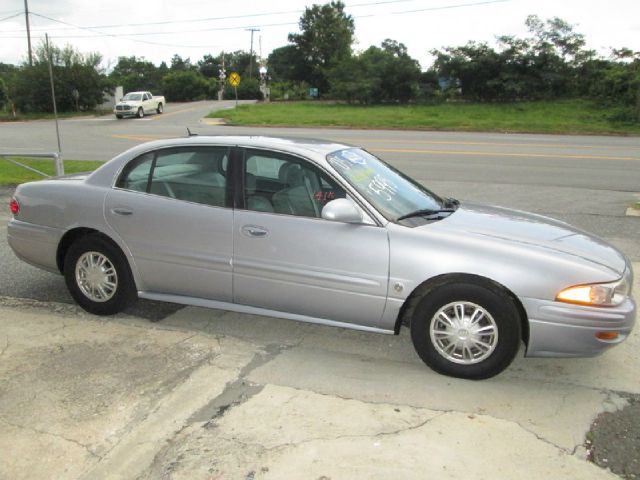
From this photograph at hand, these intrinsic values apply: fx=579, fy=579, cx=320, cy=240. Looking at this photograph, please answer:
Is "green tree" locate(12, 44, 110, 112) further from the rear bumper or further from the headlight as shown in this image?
the headlight

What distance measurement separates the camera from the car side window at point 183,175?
4.34 m

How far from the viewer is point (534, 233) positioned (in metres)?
3.97

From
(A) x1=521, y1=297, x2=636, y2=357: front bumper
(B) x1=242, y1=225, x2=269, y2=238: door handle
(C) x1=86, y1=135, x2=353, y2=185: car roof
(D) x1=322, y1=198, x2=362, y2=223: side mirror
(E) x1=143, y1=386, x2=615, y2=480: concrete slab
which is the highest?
(C) x1=86, y1=135, x2=353, y2=185: car roof

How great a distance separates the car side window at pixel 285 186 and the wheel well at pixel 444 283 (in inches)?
33.3

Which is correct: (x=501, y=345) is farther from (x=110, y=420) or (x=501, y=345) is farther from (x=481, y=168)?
(x=481, y=168)

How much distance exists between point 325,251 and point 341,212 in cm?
31

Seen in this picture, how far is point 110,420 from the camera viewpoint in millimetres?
3189

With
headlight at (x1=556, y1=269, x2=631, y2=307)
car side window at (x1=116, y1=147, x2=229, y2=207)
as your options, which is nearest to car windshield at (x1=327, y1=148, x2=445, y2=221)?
car side window at (x1=116, y1=147, x2=229, y2=207)

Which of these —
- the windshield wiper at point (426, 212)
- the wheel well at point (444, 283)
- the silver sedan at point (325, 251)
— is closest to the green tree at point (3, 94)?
the silver sedan at point (325, 251)

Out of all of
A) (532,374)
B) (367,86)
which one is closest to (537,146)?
(532,374)

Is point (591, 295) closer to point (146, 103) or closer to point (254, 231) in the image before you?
point (254, 231)

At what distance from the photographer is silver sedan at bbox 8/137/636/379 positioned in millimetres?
3527

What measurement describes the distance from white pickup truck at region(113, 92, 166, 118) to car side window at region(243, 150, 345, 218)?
126 feet

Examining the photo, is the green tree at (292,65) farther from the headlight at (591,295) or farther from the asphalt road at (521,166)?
the headlight at (591,295)
